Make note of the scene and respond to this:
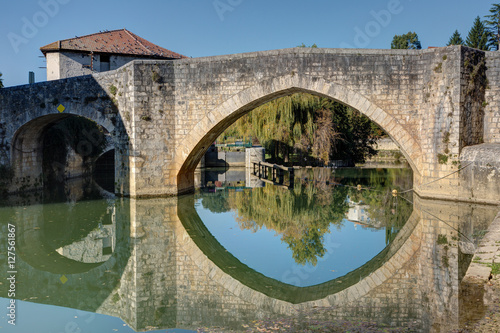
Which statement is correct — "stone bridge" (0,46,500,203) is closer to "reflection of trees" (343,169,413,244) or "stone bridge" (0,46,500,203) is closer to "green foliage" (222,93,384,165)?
Answer: "reflection of trees" (343,169,413,244)

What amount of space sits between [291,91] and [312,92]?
58 centimetres

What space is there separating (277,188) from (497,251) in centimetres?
1028

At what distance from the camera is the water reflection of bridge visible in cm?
502

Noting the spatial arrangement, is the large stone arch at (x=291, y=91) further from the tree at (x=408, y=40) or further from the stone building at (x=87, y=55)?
the tree at (x=408, y=40)

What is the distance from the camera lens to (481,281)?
507 centimetres

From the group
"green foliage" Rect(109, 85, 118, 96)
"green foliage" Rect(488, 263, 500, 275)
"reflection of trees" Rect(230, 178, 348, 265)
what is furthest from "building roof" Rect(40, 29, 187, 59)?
"green foliage" Rect(488, 263, 500, 275)

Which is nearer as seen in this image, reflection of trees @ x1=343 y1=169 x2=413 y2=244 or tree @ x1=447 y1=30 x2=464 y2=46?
reflection of trees @ x1=343 y1=169 x2=413 y2=244

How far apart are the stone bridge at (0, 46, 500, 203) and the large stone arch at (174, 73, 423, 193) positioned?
0.08 ft

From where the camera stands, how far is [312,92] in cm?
1248

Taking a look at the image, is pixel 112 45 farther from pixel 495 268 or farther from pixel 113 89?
pixel 495 268

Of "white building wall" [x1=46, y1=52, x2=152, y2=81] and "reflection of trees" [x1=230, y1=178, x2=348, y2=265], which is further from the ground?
"white building wall" [x1=46, y1=52, x2=152, y2=81]

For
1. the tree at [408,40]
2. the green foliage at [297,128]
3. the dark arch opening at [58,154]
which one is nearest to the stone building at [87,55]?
the dark arch opening at [58,154]

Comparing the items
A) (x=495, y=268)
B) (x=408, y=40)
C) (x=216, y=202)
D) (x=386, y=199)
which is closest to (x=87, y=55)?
(x=216, y=202)

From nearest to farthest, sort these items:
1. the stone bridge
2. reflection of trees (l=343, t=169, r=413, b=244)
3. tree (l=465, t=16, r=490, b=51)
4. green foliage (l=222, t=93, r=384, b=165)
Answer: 1. reflection of trees (l=343, t=169, r=413, b=244)
2. the stone bridge
3. green foliage (l=222, t=93, r=384, b=165)
4. tree (l=465, t=16, r=490, b=51)
